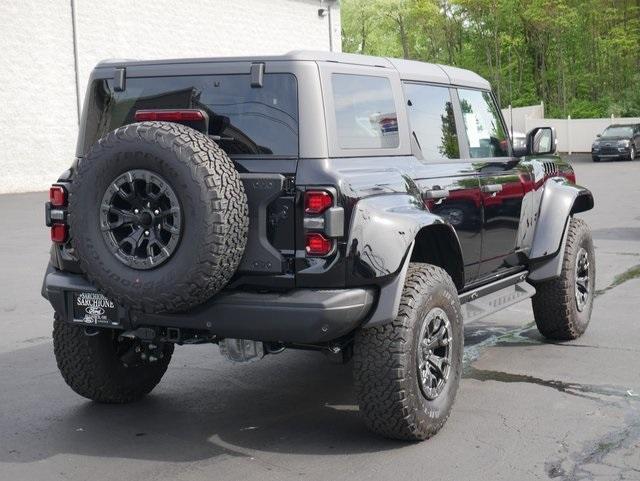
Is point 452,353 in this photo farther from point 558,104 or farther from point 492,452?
point 558,104

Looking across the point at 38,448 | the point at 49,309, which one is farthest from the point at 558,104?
the point at 38,448

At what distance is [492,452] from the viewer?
4797 mm

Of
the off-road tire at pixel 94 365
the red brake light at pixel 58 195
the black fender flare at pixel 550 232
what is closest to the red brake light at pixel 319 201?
the red brake light at pixel 58 195

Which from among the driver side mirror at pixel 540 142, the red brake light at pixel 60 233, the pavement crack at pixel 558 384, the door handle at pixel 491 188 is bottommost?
the pavement crack at pixel 558 384

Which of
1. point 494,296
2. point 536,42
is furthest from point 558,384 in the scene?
point 536,42

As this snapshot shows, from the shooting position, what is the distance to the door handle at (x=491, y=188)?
6122mm

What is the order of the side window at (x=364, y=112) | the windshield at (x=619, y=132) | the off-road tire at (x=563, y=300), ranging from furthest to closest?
1. the windshield at (x=619, y=132)
2. the off-road tire at (x=563, y=300)
3. the side window at (x=364, y=112)

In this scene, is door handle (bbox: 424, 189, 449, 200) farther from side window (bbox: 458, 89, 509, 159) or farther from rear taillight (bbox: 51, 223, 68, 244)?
rear taillight (bbox: 51, 223, 68, 244)

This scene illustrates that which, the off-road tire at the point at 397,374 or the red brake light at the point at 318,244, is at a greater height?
the red brake light at the point at 318,244

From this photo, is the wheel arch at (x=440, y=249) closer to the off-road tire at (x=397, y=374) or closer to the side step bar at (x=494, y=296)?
the side step bar at (x=494, y=296)

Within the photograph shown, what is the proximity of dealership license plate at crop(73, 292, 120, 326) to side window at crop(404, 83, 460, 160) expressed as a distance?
1.99 m

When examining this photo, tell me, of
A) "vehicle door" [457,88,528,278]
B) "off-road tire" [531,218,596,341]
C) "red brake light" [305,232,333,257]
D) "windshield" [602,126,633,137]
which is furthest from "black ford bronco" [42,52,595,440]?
"windshield" [602,126,633,137]

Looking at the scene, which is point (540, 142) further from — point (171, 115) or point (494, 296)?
point (171, 115)

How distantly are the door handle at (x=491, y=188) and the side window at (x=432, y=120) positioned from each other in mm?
258
